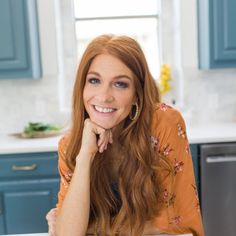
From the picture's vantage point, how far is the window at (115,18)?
2.79 metres

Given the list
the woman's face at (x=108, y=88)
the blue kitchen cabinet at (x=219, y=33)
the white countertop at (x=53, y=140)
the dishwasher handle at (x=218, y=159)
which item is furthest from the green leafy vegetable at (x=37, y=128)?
the woman's face at (x=108, y=88)

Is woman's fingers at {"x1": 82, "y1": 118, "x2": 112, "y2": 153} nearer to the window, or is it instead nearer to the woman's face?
the woman's face

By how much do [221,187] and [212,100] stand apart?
0.86 metres

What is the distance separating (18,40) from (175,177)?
157 cm

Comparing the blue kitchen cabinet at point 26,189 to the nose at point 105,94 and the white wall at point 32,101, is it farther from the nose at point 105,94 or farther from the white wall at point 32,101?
the nose at point 105,94

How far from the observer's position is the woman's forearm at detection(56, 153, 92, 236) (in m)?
1.05

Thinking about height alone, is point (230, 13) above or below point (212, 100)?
above

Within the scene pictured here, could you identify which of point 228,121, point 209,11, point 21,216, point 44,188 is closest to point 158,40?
point 209,11

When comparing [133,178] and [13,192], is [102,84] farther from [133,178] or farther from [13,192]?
[13,192]

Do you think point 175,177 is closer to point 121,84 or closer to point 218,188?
point 121,84

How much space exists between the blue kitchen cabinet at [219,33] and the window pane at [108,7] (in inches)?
22.4

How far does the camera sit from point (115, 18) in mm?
2805

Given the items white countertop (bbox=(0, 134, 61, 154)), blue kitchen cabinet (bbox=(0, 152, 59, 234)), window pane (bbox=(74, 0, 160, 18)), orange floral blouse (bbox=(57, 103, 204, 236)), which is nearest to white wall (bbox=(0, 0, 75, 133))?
window pane (bbox=(74, 0, 160, 18))

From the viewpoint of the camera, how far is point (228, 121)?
110 inches
